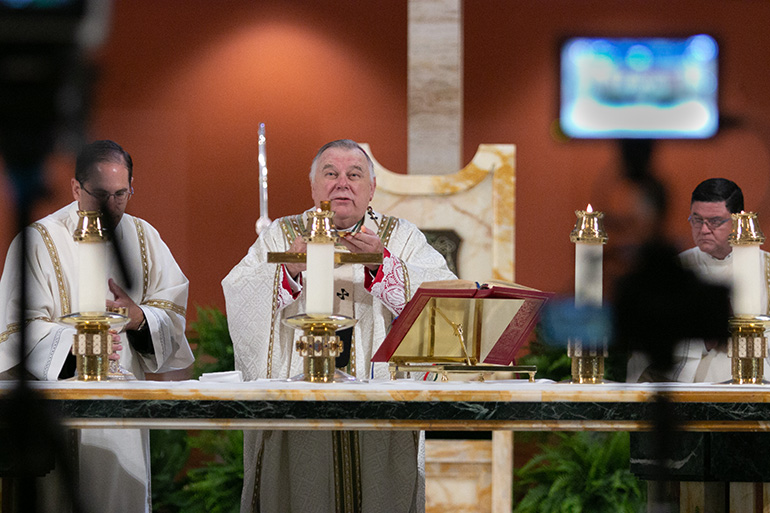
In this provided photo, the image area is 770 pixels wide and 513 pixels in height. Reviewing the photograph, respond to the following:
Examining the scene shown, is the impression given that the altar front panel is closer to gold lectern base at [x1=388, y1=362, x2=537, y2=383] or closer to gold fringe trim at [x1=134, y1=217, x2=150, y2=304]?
gold lectern base at [x1=388, y1=362, x2=537, y2=383]

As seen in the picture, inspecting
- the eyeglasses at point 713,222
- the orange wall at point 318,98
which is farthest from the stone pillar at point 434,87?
the eyeglasses at point 713,222

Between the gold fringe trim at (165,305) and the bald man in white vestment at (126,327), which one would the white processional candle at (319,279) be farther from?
the gold fringe trim at (165,305)

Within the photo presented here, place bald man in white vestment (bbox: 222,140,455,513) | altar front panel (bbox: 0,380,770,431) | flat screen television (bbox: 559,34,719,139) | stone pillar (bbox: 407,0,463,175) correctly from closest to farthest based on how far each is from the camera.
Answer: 1. altar front panel (bbox: 0,380,770,431)
2. bald man in white vestment (bbox: 222,140,455,513)
3. stone pillar (bbox: 407,0,463,175)
4. flat screen television (bbox: 559,34,719,139)

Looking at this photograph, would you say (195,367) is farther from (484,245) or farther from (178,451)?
(484,245)

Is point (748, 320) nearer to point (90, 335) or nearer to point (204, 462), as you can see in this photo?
point (90, 335)

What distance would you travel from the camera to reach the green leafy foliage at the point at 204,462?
551 cm

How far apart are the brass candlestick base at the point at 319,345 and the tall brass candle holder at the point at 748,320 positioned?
3.36 ft

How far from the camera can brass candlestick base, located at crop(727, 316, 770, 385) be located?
261 cm

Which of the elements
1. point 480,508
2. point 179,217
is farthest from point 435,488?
point 179,217

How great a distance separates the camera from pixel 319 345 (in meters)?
2.50

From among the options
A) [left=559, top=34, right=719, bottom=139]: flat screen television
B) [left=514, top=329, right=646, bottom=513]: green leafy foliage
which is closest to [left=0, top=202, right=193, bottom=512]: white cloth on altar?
[left=514, top=329, right=646, bottom=513]: green leafy foliage

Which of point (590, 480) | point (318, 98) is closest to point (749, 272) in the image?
point (590, 480)

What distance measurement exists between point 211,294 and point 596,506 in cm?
337

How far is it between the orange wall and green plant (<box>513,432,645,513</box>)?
2119 mm
